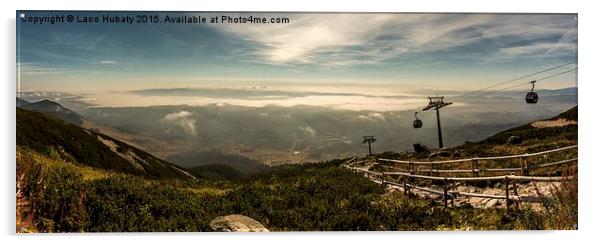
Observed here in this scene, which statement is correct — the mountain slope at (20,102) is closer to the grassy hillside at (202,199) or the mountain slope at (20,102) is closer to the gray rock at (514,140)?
the grassy hillside at (202,199)

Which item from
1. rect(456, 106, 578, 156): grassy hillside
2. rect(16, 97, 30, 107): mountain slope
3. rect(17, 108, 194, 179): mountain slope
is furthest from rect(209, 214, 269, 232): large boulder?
rect(456, 106, 578, 156): grassy hillside

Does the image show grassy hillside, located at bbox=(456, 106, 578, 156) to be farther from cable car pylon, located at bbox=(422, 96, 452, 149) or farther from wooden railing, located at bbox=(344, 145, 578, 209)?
cable car pylon, located at bbox=(422, 96, 452, 149)

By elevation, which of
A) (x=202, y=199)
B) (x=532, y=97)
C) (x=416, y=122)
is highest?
(x=532, y=97)

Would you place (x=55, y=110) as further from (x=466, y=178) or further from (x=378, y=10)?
(x=466, y=178)

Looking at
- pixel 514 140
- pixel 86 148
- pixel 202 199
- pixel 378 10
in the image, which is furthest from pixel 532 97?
pixel 86 148
